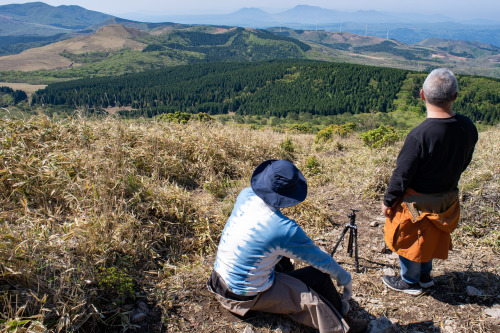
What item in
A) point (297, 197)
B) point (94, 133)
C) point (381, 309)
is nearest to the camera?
point (297, 197)

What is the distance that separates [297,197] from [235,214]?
0.53 metres

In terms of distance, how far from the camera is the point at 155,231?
3.44 metres

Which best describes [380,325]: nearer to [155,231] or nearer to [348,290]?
[348,290]

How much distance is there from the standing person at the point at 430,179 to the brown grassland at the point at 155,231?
0.59 meters

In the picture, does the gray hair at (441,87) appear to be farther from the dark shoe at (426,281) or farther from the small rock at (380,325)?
the small rock at (380,325)

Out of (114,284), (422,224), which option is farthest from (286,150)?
(114,284)

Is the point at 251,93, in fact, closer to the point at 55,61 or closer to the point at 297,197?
the point at 297,197

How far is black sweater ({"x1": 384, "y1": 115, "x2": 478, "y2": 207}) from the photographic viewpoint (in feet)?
7.52

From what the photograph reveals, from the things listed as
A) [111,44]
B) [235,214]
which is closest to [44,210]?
[235,214]

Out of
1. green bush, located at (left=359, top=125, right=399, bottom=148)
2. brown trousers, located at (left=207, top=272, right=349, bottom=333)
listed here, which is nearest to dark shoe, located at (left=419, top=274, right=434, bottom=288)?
brown trousers, located at (left=207, top=272, right=349, bottom=333)

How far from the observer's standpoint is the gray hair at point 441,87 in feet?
7.17

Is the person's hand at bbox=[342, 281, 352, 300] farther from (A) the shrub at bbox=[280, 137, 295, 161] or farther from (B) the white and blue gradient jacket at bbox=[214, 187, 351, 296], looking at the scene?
(A) the shrub at bbox=[280, 137, 295, 161]

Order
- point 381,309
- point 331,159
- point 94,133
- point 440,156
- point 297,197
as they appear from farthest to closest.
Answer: point 331,159 → point 94,133 → point 381,309 → point 440,156 → point 297,197

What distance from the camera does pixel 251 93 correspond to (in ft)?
310
